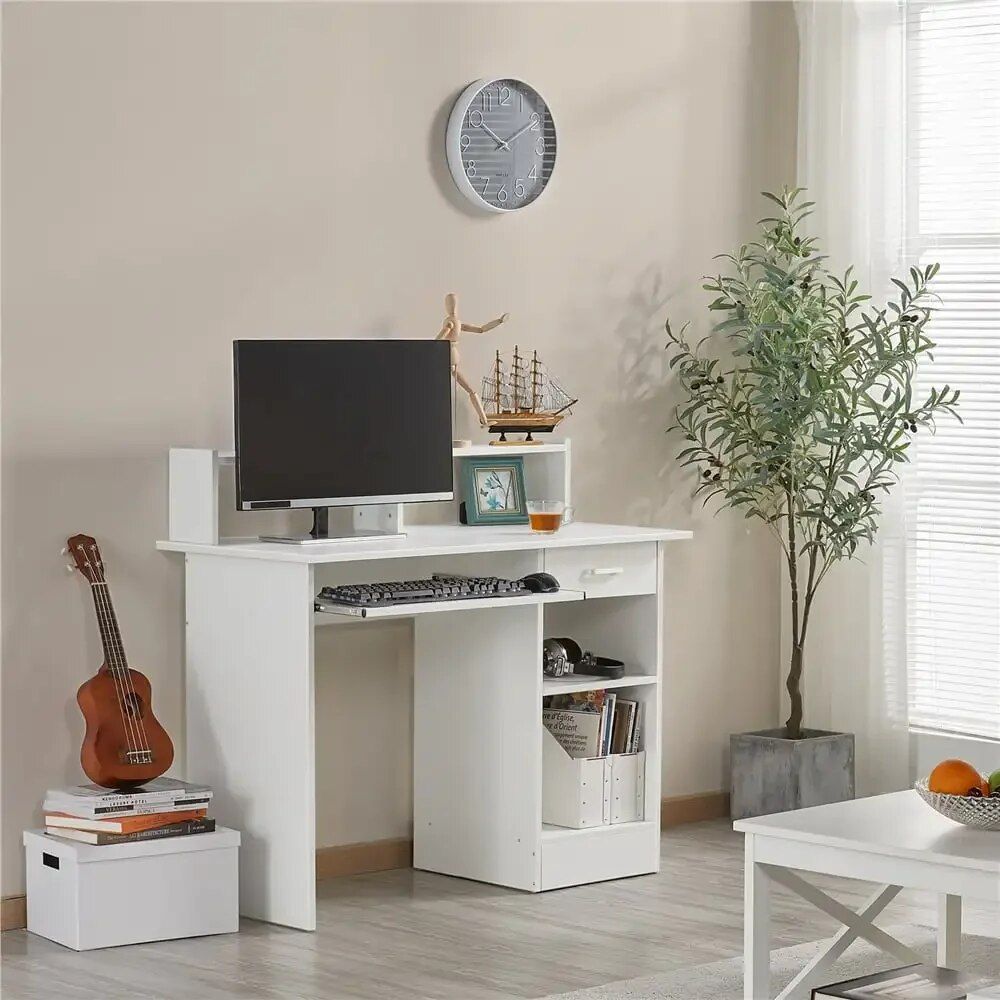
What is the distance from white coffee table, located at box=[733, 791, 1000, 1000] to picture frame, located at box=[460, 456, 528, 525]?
1663 mm

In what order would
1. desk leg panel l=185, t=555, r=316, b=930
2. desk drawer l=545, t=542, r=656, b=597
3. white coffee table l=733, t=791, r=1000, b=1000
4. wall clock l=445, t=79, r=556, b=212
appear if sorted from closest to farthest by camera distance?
white coffee table l=733, t=791, r=1000, b=1000 → desk leg panel l=185, t=555, r=316, b=930 → desk drawer l=545, t=542, r=656, b=597 → wall clock l=445, t=79, r=556, b=212

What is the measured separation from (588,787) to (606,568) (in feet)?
1.84

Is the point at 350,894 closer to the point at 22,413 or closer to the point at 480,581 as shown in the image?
the point at 480,581

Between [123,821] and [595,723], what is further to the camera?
[595,723]

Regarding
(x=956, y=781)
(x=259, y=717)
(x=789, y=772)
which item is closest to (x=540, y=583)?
(x=259, y=717)

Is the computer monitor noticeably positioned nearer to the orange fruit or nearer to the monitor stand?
the monitor stand

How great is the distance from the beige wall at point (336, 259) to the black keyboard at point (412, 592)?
18.8 inches

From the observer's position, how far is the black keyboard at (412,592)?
4293mm

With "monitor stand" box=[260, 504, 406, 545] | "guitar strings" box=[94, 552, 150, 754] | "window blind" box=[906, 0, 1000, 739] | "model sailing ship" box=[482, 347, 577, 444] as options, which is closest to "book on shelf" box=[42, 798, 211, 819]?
"guitar strings" box=[94, 552, 150, 754]

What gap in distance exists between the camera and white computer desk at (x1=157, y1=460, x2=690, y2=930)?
14.1ft

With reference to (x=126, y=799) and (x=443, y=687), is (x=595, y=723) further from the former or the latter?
(x=126, y=799)

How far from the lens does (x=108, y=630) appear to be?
4344 mm

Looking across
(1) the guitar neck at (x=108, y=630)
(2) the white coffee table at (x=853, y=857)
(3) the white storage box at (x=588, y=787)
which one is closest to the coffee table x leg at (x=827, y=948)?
(2) the white coffee table at (x=853, y=857)

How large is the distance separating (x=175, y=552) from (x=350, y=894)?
3.13ft
